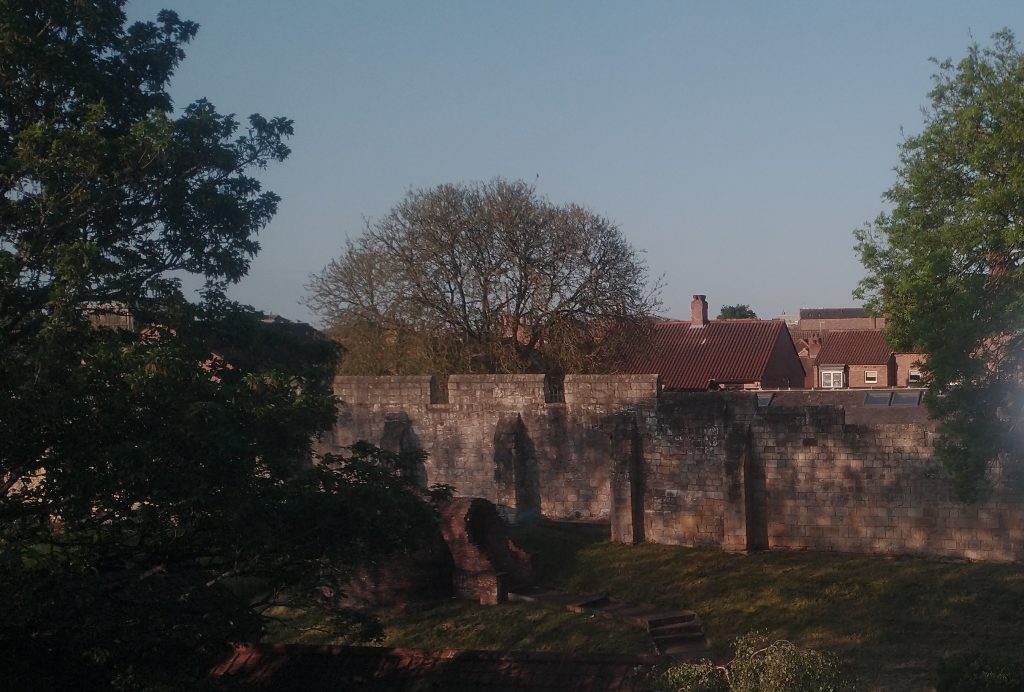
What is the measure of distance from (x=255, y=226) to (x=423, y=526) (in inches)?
127

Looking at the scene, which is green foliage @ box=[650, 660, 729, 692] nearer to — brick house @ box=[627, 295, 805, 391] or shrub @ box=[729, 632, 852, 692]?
shrub @ box=[729, 632, 852, 692]

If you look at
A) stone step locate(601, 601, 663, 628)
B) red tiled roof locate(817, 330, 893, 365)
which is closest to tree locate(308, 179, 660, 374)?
stone step locate(601, 601, 663, 628)

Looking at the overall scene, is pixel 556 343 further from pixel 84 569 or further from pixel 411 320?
pixel 84 569

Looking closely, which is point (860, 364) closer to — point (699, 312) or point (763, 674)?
point (699, 312)

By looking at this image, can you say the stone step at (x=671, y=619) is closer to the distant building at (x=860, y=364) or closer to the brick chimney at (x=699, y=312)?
the brick chimney at (x=699, y=312)

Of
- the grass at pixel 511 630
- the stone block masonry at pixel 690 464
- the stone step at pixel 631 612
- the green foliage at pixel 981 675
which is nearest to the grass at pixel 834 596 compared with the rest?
the stone step at pixel 631 612

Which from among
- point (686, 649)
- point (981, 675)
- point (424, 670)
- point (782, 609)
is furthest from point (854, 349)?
point (424, 670)

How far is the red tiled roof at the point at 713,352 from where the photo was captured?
41125mm

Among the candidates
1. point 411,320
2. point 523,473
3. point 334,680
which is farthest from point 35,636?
point 411,320

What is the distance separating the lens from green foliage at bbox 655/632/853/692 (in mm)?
8938

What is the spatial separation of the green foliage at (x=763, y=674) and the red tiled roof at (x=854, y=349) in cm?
4582

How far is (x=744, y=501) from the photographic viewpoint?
19.2 m

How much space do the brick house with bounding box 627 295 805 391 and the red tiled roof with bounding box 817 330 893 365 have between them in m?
8.70

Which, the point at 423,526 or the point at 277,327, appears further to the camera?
the point at 277,327
